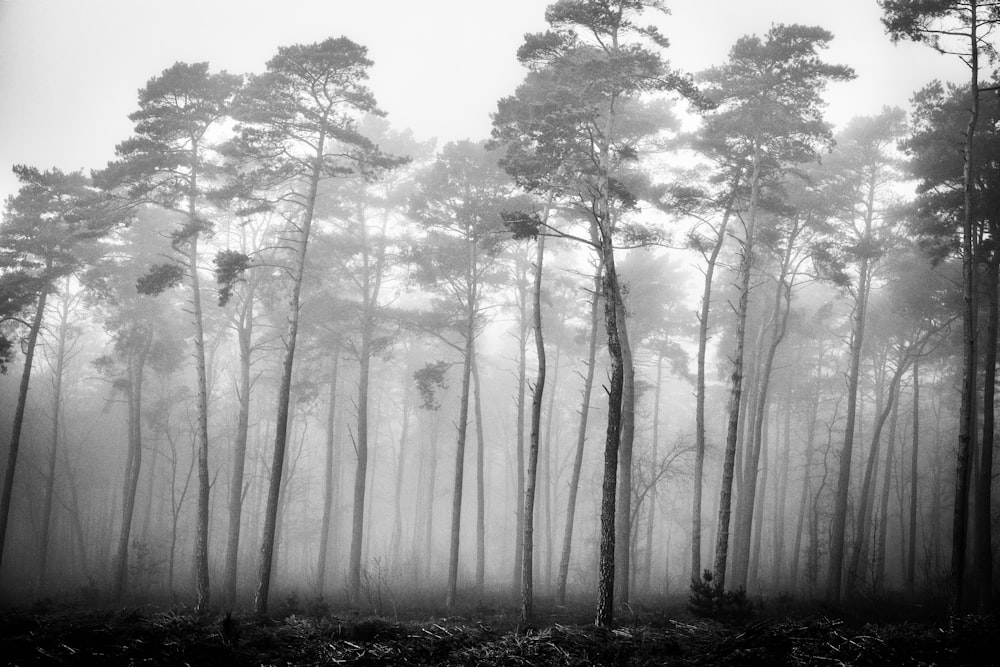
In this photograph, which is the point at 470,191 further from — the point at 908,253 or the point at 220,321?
the point at 908,253

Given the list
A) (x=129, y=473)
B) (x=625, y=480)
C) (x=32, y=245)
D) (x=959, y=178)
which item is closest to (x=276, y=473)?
(x=625, y=480)

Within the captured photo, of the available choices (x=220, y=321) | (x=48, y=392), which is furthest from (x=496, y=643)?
(x=48, y=392)

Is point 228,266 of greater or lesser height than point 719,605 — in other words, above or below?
above

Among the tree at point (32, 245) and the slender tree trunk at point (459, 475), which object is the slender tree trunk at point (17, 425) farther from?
the slender tree trunk at point (459, 475)

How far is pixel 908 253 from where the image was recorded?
19.6 metres

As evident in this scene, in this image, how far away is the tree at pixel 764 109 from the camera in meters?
11.9

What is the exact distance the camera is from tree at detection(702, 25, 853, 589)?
1193 cm

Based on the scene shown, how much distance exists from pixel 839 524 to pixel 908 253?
10.9 meters

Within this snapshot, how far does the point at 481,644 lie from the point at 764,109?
13.0 metres

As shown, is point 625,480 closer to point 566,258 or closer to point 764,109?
point 764,109

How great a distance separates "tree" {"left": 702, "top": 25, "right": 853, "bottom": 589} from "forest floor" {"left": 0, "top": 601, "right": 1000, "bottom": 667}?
518cm

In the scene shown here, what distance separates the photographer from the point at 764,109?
40.9 feet

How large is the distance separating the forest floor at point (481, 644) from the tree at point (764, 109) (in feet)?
17.0

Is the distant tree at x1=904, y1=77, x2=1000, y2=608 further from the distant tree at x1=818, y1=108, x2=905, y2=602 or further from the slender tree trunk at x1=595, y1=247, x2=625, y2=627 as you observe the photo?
the slender tree trunk at x1=595, y1=247, x2=625, y2=627
